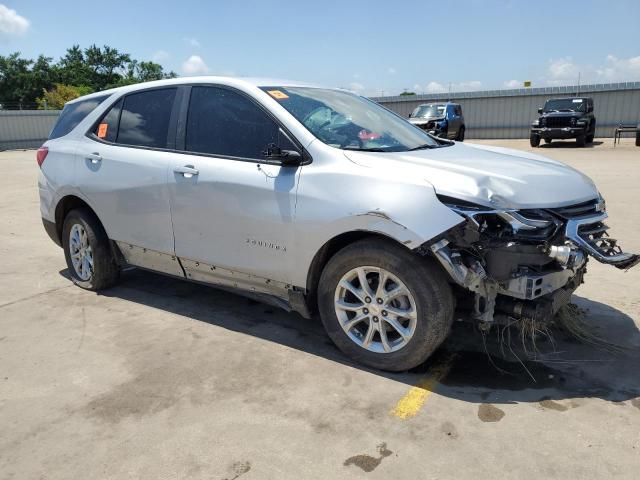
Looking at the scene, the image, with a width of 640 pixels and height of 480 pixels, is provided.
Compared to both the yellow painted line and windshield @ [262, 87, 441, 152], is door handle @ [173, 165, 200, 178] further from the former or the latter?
the yellow painted line

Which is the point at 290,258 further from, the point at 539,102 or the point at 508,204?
the point at 539,102

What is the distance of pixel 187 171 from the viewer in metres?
4.01

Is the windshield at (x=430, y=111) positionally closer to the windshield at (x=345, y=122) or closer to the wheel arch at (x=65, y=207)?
the windshield at (x=345, y=122)

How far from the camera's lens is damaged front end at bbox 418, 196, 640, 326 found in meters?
2.99

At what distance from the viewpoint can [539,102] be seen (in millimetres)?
28781

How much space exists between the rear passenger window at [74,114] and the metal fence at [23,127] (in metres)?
28.0

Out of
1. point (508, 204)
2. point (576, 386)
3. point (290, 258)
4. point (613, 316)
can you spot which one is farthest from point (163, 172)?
point (613, 316)

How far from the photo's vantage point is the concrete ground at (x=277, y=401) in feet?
8.55

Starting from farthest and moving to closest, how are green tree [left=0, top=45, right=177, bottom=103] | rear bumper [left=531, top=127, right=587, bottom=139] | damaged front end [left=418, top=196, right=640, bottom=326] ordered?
green tree [left=0, top=45, right=177, bottom=103], rear bumper [left=531, top=127, right=587, bottom=139], damaged front end [left=418, top=196, right=640, bottom=326]

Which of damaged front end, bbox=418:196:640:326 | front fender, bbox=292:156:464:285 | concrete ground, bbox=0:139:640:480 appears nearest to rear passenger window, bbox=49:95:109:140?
concrete ground, bbox=0:139:640:480

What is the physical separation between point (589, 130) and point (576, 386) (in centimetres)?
2227

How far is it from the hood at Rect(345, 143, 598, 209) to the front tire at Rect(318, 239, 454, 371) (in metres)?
0.47

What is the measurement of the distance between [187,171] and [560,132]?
70.3 feet

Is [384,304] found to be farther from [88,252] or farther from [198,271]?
[88,252]
